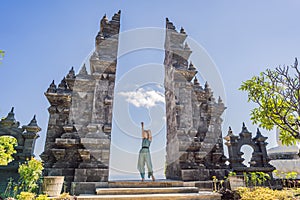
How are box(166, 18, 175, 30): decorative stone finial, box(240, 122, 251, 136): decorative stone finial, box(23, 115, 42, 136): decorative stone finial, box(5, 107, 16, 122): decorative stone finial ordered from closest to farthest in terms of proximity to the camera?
box(23, 115, 42, 136): decorative stone finial < box(5, 107, 16, 122): decorative stone finial < box(166, 18, 175, 30): decorative stone finial < box(240, 122, 251, 136): decorative stone finial

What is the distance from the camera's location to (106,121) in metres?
7.42

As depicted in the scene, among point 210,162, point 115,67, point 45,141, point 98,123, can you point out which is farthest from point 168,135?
point 45,141

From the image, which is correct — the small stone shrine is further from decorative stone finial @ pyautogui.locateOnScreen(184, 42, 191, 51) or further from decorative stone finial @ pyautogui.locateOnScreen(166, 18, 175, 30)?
decorative stone finial @ pyautogui.locateOnScreen(166, 18, 175, 30)

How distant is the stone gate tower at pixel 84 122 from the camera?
6.46 m

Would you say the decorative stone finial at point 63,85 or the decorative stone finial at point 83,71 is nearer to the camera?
the decorative stone finial at point 63,85

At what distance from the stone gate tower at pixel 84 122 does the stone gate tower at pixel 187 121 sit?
9.48 ft

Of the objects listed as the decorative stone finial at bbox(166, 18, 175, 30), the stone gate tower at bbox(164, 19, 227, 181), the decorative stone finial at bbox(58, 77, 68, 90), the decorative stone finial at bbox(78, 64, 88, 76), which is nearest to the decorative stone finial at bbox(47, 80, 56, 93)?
the decorative stone finial at bbox(58, 77, 68, 90)

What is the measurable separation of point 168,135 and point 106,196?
4567 mm

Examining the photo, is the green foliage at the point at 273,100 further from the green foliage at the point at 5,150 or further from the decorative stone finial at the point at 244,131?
the green foliage at the point at 5,150

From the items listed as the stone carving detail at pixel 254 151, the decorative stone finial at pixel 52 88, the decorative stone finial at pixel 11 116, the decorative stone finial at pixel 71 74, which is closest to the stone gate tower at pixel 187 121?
the stone carving detail at pixel 254 151

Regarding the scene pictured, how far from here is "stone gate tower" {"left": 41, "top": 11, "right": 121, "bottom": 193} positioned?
6465mm

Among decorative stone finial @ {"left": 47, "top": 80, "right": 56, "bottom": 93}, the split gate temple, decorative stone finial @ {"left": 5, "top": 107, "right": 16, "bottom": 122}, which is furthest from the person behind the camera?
decorative stone finial @ {"left": 5, "top": 107, "right": 16, "bottom": 122}

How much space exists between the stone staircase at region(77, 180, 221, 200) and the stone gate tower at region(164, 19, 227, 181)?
117 cm

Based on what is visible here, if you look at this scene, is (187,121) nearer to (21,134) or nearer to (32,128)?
(32,128)
